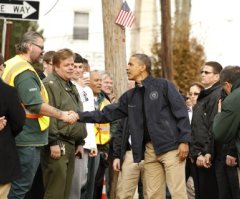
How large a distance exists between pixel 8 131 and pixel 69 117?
4.94ft

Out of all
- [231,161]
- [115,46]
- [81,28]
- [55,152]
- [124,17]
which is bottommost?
[231,161]

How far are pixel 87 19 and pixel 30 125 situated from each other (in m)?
34.4

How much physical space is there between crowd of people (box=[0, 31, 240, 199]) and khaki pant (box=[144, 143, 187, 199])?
13mm

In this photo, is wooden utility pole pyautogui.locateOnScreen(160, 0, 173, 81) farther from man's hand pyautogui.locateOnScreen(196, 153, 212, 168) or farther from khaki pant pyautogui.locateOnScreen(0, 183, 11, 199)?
khaki pant pyautogui.locateOnScreen(0, 183, 11, 199)

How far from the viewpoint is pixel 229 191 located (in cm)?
1190

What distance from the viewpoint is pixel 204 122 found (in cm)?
1252

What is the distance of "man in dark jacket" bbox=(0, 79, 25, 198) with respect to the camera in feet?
30.7

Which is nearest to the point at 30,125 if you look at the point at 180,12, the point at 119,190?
the point at 119,190

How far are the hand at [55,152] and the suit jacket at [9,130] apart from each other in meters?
1.48

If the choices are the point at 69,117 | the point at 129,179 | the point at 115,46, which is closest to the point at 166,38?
the point at 115,46

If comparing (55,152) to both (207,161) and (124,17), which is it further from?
(124,17)

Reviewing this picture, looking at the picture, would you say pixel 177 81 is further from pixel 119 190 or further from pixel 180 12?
pixel 119 190

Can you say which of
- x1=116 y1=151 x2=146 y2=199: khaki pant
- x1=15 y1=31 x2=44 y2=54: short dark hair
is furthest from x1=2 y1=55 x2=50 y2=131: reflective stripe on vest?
x1=116 y1=151 x2=146 y2=199: khaki pant

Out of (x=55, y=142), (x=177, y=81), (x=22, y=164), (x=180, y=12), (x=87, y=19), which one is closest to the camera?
(x=22, y=164)
